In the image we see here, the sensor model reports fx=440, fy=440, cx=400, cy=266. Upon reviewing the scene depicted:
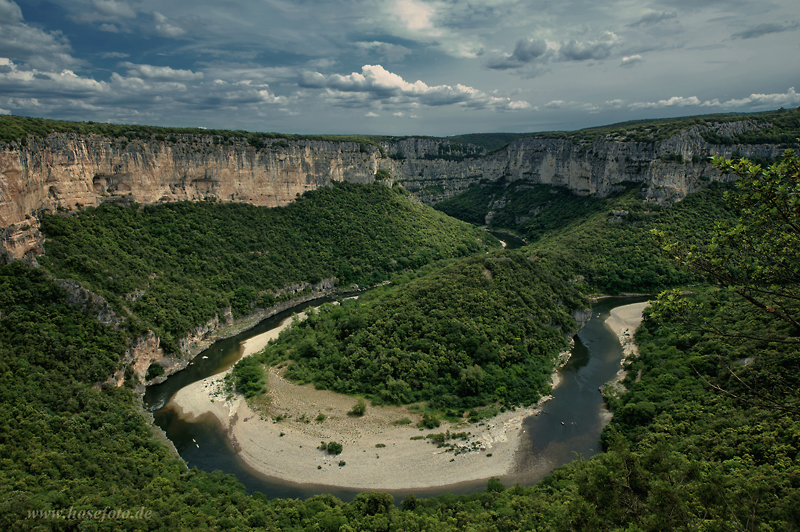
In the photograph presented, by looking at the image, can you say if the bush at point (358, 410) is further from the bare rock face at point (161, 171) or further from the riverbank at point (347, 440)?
the bare rock face at point (161, 171)

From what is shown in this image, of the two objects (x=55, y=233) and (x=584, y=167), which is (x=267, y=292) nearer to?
(x=55, y=233)

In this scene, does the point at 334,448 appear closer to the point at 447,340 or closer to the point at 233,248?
the point at 447,340

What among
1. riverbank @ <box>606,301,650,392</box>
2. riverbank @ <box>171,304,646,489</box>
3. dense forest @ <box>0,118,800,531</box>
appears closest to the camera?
dense forest @ <box>0,118,800,531</box>

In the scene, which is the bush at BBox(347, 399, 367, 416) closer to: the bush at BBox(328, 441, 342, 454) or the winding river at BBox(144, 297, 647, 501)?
the bush at BBox(328, 441, 342, 454)

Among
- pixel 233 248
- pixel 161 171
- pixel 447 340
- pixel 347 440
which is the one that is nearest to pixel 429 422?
pixel 347 440

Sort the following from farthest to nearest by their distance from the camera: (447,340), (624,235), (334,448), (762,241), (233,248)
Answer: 1. (624,235)
2. (233,248)
3. (447,340)
4. (334,448)
5. (762,241)

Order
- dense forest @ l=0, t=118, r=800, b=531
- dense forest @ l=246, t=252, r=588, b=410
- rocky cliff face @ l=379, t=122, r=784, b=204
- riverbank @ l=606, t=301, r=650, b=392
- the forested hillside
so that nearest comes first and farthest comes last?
dense forest @ l=0, t=118, r=800, b=531, dense forest @ l=246, t=252, r=588, b=410, riverbank @ l=606, t=301, r=650, b=392, the forested hillside, rocky cliff face @ l=379, t=122, r=784, b=204

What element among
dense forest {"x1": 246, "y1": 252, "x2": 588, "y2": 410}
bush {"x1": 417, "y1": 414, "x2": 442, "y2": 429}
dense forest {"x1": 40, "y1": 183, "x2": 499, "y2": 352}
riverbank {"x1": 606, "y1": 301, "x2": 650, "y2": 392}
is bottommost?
bush {"x1": 417, "y1": 414, "x2": 442, "y2": 429}

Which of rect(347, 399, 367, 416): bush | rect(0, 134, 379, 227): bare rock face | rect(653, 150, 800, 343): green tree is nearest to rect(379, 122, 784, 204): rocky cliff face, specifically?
rect(0, 134, 379, 227): bare rock face
